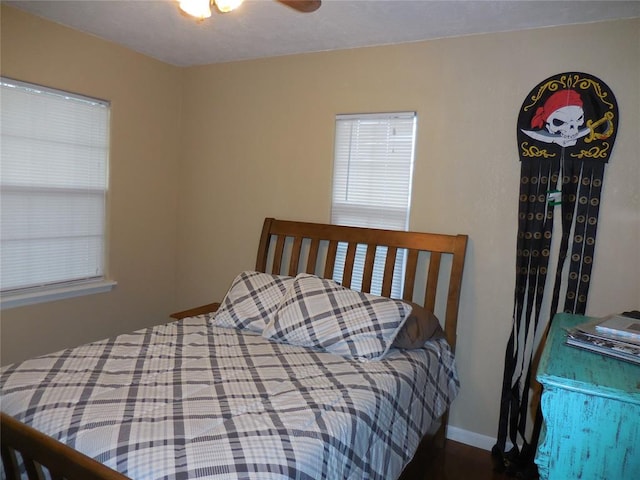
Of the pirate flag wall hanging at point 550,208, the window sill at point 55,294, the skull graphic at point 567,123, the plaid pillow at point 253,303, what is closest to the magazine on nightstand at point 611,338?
the pirate flag wall hanging at point 550,208

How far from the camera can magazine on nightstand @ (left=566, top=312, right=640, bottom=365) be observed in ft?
4.43

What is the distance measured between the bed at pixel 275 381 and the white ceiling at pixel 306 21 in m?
1.11

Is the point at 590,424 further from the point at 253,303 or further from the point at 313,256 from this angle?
the point at 313,256

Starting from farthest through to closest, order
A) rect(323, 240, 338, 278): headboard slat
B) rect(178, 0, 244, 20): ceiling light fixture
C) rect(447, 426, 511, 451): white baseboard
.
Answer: rect(323, 240, 338, 278): headboard slat < rect(447, 426, 511, 451): white baseboard < rect(178, 0, 244, 20): ceiling light fixture

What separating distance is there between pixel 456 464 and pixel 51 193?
2.80 m

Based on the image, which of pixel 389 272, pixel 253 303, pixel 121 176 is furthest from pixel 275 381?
pixel 121 176

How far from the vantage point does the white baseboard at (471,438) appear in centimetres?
254

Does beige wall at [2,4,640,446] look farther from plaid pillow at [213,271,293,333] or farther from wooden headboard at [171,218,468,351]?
plaid pillow at [213,271,293,333]

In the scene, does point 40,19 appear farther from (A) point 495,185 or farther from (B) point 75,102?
(A) point 495,185

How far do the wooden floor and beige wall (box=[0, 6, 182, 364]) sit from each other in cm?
222

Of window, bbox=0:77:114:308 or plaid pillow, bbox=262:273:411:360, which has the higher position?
window, bbox=0:77:114:308

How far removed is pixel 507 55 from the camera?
2385 millimetres

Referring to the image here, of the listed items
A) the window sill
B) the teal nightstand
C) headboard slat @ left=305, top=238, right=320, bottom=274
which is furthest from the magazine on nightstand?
Answer: the window sill

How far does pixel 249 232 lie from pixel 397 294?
1.18 m
